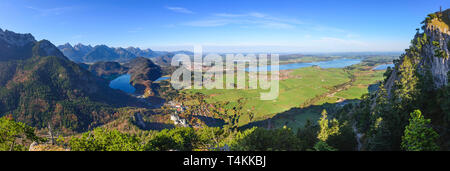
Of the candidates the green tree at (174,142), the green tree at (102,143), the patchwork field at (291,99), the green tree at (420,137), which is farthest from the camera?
the patchwork field at (291,99)

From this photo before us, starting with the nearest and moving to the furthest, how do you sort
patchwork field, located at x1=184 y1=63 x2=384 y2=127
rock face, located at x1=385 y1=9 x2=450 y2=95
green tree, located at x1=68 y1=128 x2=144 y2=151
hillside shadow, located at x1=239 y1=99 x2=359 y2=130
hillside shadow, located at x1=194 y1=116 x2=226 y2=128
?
green tree, located at x1=68 y1=128 x2=144 y2=151 → rock face, located at x1=385 y1=9 x2=450 y2=95 → hillside shadow, located at x1=239 y1=99 x2=359 y2=130 → patchwork field, located at x1=184 y1=63 x2=384 y2=127 → hillside shadow, located at x1=194 y1=116 x2=226 y2=128

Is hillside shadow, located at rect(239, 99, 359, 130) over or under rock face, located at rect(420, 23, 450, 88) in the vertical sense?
under

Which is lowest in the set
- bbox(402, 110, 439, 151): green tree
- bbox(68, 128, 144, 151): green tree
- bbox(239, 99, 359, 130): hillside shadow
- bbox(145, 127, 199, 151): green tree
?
bbox(239, 99, 359, 130): hillside shadow

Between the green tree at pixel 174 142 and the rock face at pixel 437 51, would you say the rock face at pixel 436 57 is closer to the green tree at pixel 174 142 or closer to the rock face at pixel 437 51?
the rock face at pixel 437 51

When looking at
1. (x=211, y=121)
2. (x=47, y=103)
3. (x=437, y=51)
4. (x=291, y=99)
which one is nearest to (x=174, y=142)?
(x=437, y=51)

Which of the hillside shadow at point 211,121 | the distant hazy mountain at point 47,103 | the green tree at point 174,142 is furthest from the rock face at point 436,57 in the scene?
the distant hazy mountain at point 47,103

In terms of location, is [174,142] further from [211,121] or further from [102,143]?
[211,121]

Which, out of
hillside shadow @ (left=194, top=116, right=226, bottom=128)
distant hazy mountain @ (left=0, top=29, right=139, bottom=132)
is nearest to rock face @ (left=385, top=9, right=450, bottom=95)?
hillside shadow @ (left=194, top=116, right=226, bottom=128)

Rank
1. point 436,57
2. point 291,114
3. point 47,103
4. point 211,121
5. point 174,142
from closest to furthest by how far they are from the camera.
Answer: point 174,142
point 436,57
point 291,114
point 211,121
point 47,103

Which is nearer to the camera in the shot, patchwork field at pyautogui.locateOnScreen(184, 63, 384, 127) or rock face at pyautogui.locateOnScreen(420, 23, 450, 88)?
rock face at pyautogui.locateOnScreen(420, 23, 450, 88)

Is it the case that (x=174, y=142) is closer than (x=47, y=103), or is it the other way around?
(x=174, y=142)

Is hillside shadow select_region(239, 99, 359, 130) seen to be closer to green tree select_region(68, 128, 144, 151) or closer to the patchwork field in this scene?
the patchwork field
